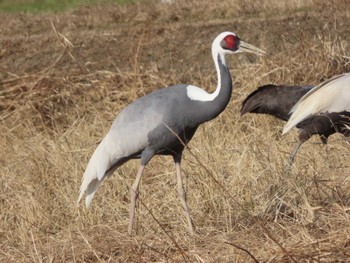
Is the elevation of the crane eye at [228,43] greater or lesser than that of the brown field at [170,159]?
greater

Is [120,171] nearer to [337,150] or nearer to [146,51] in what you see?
[337,150]

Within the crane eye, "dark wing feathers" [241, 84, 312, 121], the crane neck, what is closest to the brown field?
"dark wing feathers" [241, 84, 312, 121]

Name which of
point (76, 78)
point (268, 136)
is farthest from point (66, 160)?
point (76, 78)

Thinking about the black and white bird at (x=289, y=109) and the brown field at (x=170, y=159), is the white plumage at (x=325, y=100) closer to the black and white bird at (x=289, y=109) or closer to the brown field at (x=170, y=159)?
the black and white bird at (x=289, y=109)

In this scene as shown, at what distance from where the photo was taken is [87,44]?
11.9 metres

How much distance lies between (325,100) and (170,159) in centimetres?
121

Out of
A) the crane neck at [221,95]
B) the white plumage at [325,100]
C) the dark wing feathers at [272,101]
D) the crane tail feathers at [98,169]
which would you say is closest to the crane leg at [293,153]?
the white plumage at [325,100]

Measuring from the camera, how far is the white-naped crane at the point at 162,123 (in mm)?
5551

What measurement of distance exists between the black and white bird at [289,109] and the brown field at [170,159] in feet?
0.45

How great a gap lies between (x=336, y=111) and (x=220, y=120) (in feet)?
4.36

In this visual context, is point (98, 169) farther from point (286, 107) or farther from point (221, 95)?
point (286, 107)

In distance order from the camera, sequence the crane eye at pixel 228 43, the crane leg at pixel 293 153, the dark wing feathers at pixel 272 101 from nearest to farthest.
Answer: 1. the crane eye at pixel 228 43
2. the crane leg at pixel 293 153
3. the dark wing feathers at pixel 272 101

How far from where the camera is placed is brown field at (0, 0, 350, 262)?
16.0 ft

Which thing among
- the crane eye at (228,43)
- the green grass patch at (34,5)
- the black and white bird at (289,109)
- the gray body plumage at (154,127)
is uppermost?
the crane eye at (228,43)
